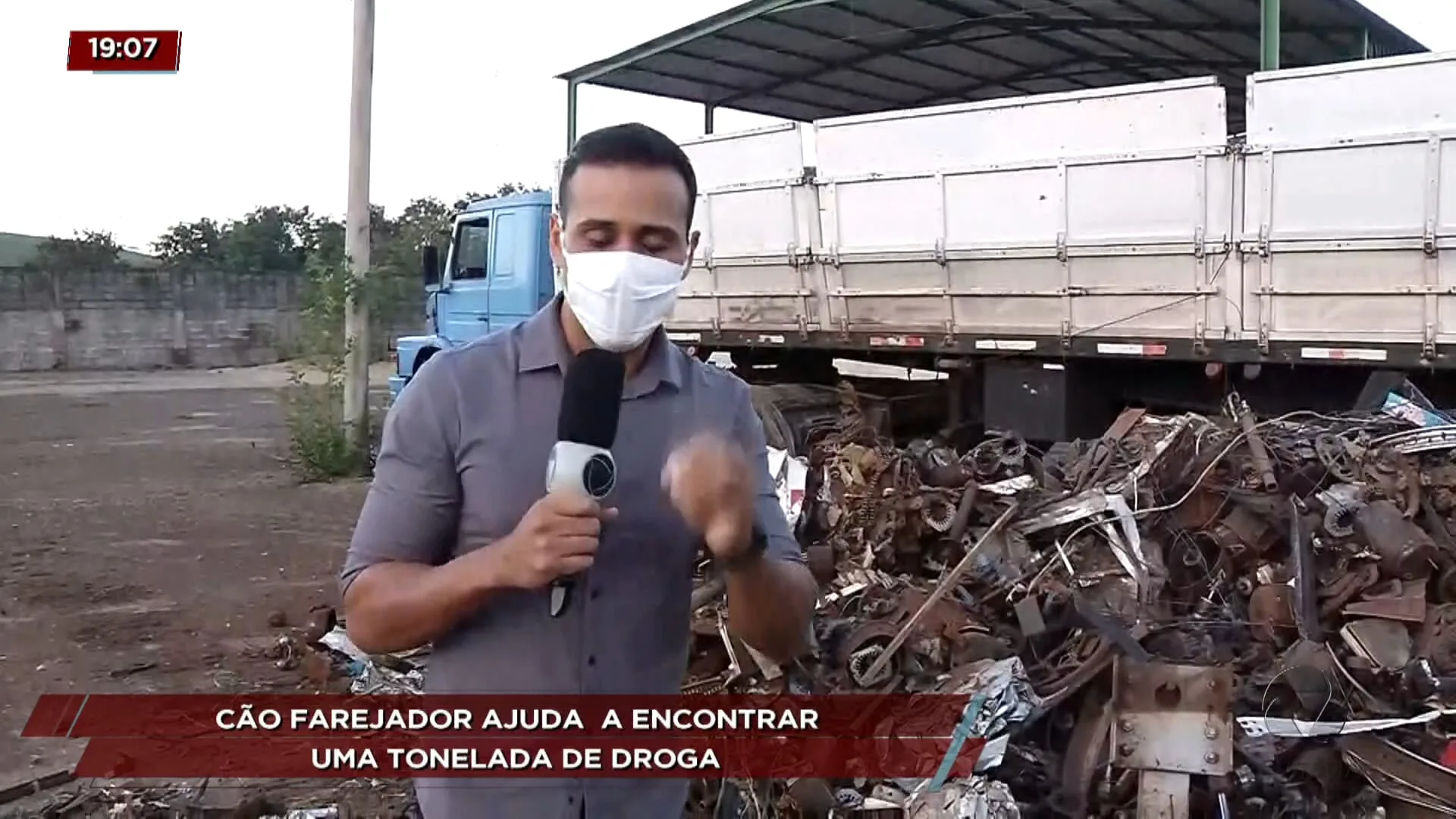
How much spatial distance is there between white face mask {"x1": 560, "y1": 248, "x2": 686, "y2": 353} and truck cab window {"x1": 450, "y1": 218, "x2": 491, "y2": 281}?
9.64 metres

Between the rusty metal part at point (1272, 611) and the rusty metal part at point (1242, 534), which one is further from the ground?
the rusty metal part at point (1242, 534)

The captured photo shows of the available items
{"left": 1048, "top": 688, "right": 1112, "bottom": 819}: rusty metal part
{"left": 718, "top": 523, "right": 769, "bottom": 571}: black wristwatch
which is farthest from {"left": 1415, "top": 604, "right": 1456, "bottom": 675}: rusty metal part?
{"left": 718, "top": 523, "right": 769, "bottom": 571}: black wristwatch

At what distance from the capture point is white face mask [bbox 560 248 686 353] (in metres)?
1.60

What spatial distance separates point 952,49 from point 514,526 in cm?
1468

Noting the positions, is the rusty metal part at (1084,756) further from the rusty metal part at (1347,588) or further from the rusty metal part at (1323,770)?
the rusty metal part at (1347,588)

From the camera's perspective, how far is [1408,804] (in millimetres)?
3754

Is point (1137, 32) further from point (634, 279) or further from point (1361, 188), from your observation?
point (634, 279)

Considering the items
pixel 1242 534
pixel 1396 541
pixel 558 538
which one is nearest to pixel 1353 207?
pixel 1242 534

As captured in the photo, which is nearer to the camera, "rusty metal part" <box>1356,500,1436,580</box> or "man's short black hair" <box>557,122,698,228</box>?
"man's short black hair" <box>557,122,698,228</box>

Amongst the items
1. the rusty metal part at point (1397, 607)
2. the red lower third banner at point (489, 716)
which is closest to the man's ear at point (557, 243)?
the red lower third banner at point (489, 716)

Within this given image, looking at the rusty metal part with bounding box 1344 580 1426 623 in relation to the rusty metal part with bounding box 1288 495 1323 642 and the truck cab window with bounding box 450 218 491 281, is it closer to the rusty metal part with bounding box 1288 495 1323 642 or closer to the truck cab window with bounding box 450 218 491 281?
the rusty metal part with bounding box 1288 495 1323 642

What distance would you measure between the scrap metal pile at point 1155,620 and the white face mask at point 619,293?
165 centimetres

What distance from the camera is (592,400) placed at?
149 cm

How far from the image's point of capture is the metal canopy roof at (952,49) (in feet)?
43.7
